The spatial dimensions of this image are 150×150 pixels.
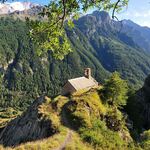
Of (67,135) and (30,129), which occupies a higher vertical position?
(67,135)

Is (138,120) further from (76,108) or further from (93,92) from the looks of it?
(76,108)

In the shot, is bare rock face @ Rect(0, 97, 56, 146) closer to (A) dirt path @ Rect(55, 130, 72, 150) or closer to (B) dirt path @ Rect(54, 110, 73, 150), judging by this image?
(B) dirt path @ Rect(54, 110, 73, 150)

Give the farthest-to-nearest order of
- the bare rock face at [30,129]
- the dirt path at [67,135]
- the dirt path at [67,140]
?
the bare rock face at [30,129], the dirt path at [67,135], the dirt path at [67,140]

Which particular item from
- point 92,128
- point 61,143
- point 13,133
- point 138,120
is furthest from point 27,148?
point 138,120

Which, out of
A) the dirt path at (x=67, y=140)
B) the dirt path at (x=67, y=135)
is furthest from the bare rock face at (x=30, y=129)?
the dirt path at (x=67, y=140)

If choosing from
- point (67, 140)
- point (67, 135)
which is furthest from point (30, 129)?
point (67, 140)

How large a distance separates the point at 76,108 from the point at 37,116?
6825 millimetres

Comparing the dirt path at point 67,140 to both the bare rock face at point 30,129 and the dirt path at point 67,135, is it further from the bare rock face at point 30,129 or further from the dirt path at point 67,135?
the bare rock face at point 30,129

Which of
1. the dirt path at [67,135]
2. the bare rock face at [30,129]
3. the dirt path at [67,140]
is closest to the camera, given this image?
the dirt path at [67,140]

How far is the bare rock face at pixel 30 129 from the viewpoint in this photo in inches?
2023

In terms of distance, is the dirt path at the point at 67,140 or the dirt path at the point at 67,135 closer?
the dirt path at the point at 67,140

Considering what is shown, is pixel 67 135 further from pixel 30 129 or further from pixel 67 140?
pixel 30 129

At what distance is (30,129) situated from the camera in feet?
178

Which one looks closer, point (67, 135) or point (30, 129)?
point (67, 135)
